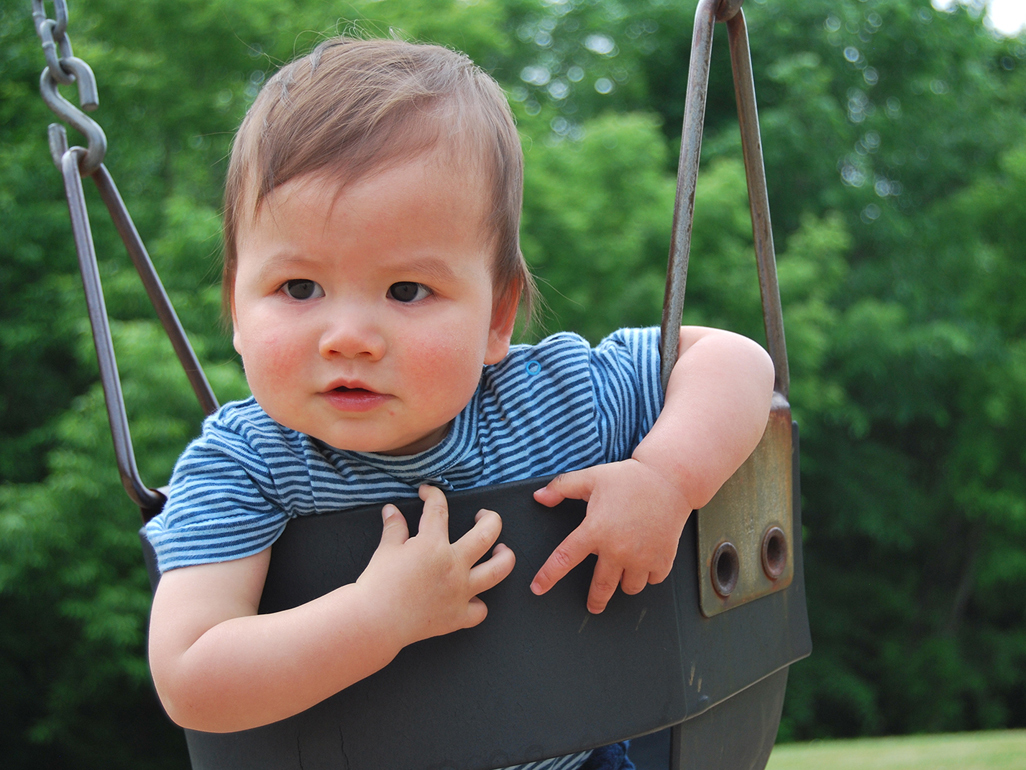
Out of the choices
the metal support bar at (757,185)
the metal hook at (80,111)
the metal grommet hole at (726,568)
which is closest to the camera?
the metal grommet hole at (726,568)

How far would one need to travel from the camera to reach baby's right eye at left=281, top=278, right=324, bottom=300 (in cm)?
72

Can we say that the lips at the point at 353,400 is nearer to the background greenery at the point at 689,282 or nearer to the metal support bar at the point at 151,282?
the metal support bar at the point at 151,282

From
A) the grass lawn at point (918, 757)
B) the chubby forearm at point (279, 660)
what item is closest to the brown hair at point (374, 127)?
the chubby forearm at point (279, 660)

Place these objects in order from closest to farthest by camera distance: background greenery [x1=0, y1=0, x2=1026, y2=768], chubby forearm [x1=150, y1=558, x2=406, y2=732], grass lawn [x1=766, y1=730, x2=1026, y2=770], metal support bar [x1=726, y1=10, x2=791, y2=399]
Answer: chubby forearm [x1=150, y1=558, x2=406, y2=732] < metal support bar [x1=726, y1=10, x2=791, y2=399] < grass lawn [x1=766, y1=730, x2=1026, y2=770] < background greenery [x1=0, y1=0, x2=1026, y2=768]

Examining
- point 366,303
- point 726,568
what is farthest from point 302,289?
point 726,568

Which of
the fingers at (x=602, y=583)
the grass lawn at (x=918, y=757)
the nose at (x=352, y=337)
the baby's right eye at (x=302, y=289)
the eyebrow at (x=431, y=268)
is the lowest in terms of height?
the grass lawn at (x=918, y=757)

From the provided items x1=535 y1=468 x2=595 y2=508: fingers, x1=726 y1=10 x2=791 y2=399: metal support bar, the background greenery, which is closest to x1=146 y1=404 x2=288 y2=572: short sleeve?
x1=535 y1=468 x2=595 y2=508: fingers

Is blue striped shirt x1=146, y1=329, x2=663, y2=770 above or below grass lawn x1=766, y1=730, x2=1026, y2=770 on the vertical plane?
above

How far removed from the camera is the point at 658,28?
7.61 meters

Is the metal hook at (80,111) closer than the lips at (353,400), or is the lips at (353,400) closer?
the lips at (353,400)

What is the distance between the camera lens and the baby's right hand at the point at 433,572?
65 cm

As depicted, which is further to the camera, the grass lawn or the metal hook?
the grass lawn

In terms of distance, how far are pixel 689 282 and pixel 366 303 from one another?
459 centimetres

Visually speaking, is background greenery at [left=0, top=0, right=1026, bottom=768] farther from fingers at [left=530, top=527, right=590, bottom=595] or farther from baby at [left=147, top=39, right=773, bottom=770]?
fingers at [left=530, top=527, right=590, bottom=595]
